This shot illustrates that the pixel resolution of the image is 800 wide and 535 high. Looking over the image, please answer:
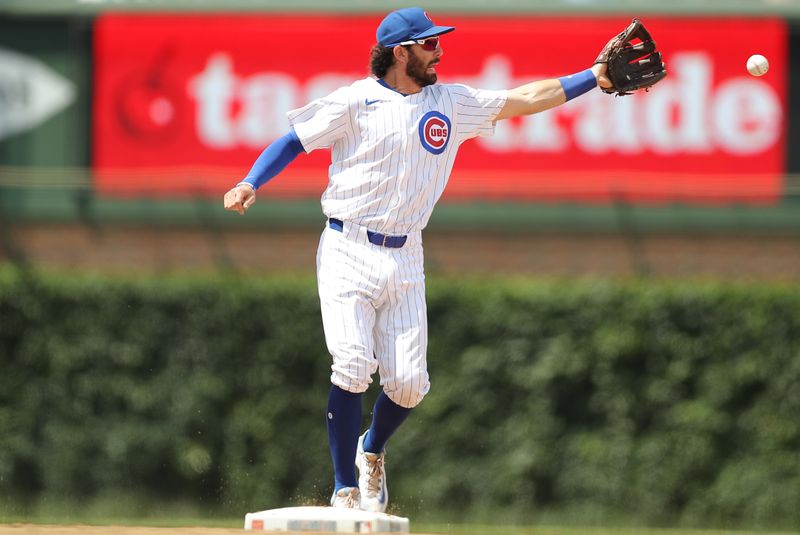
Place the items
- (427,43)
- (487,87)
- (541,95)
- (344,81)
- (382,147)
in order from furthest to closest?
(344,81)
(487,87)
(541,95)
(427,43)
(382,147)

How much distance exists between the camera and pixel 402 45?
552 cm

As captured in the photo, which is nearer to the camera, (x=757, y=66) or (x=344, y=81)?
(x=757, y=66)

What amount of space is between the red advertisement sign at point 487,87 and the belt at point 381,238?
18.0ft

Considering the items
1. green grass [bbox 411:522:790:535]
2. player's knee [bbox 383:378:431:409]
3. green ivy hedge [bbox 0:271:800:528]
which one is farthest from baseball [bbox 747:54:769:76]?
green ivy hedge [bbox 0:271:800:528]

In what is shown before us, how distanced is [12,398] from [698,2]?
20.2 ft

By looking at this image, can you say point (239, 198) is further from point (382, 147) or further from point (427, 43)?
point (427, 43)

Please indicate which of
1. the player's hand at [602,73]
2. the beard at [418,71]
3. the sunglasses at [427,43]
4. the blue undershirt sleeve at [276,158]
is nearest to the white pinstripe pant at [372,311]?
the blue undershirt sleeve at [276,158]

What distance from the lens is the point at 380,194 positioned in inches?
215

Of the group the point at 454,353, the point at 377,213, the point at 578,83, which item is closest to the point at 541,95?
the point at 578,83

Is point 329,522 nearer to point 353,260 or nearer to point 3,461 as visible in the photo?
point 353,260

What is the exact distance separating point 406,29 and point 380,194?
659 millimetres

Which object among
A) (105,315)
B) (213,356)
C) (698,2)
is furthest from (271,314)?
(698,2)

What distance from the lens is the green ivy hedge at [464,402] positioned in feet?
29.1

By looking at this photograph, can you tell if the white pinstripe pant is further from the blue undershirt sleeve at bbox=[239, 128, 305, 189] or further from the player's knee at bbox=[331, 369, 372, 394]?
the blue undershirt sleeve at bbox=[239, 128, 305, 189]
